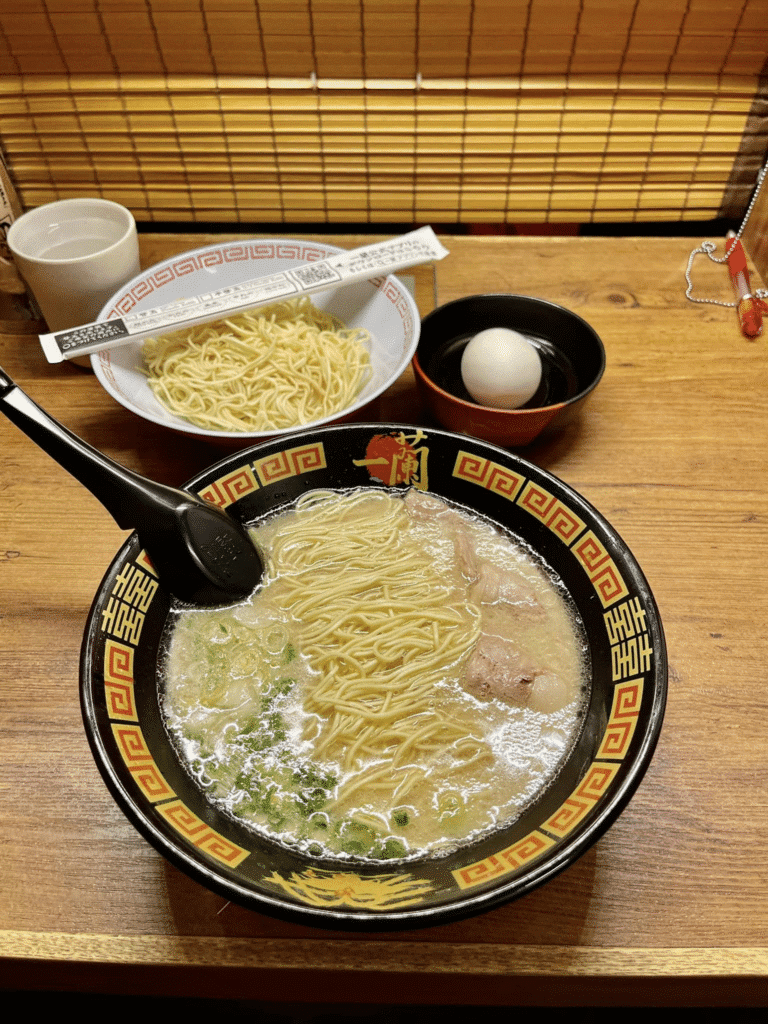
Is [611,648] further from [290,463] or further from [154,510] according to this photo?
[154,510]

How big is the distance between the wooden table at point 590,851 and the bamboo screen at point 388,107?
80cm

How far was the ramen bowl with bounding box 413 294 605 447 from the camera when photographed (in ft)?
5.35

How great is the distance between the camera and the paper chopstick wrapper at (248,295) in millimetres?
1643

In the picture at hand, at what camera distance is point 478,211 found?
7.98ft

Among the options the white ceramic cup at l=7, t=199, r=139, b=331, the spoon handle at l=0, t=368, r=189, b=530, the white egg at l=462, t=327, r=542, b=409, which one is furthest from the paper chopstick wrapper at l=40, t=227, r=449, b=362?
the spoon handle at l=0, t=368, r=189, b=530

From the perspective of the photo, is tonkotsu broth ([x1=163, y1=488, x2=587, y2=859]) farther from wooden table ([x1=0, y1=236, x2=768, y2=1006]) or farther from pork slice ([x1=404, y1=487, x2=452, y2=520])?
wooden table ([x1=0, y1=236, x2=768, y2=1006])

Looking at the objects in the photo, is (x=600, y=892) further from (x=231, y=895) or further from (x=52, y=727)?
(x=52, y=727)

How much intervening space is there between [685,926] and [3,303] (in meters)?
2.09

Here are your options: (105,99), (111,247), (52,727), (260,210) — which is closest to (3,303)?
(111,247)

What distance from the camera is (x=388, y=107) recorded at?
219cm

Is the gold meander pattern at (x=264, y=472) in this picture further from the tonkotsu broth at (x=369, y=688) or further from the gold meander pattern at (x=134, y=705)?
the gold meander pattern at (x=134, y=705)

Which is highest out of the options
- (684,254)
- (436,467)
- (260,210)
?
(260,210)

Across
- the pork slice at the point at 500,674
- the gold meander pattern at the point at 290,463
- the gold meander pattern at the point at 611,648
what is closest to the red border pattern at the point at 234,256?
the gold meander pattern at the point at 290,463

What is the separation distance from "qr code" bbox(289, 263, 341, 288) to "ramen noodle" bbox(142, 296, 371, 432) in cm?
9
